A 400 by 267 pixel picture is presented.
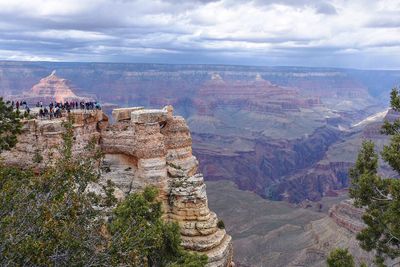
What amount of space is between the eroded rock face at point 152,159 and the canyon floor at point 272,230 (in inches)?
1368

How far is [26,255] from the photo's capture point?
38.8 ft

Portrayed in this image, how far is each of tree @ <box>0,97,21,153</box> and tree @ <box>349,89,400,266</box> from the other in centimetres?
1925

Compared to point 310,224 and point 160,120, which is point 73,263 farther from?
point 310,224

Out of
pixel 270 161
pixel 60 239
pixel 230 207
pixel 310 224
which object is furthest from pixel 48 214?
pixel 270 161

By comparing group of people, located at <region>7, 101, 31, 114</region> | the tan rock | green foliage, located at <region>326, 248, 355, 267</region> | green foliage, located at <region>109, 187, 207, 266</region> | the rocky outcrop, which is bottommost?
the rocky outcrop

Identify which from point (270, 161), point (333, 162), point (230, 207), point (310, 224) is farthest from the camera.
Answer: point (270, 161)

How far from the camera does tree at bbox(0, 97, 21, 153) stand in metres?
24.8

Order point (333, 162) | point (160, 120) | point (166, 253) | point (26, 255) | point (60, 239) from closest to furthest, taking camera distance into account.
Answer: point (26, 255) < point (60, 239) < point (166, 253) < point (160, 120) < point (333, 162)

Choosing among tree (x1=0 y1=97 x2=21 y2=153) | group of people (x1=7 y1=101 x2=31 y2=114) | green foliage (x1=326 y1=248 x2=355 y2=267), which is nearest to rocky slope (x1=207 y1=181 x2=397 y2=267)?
green foliage (x1=326 y1=248 x2=355 y2=267)

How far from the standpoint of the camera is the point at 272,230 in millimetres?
74938

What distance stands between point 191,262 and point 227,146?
16133 cm

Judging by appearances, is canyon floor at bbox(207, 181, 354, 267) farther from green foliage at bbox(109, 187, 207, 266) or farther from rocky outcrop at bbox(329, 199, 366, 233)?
green foliage at bbox(109, 187, 207, 266)

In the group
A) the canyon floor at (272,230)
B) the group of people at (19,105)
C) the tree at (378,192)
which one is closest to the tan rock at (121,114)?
the group of people at (19,105)

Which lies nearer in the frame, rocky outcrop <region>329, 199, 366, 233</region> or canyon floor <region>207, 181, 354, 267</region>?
canyon floor <region>207, 181, 354, 267</region>
